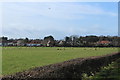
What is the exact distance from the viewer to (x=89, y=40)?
4934 inches

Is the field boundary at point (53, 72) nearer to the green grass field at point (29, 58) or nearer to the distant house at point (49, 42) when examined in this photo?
the green grass field at point (29, 58)

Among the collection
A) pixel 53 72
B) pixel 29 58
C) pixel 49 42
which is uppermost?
pixel 49 42

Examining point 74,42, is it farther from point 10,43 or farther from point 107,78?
point 107,78

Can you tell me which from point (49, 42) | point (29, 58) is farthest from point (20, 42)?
point (29, 58)

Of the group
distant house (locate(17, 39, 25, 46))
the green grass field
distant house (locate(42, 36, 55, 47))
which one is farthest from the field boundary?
distant house (locate(17, 39, 25, 46))

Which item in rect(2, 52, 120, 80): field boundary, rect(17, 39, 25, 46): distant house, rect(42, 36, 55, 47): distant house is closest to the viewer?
rect(2, 52, 120, 80): field boundary

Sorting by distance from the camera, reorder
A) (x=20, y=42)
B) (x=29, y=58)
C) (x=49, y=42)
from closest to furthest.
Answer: (x=29, y=58) < (x=49, y=42) < (x=20, y=42)

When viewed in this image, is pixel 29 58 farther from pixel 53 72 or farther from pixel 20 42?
pixel 20 42

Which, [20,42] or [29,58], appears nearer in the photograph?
[29,58]

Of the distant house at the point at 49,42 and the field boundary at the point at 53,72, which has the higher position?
the distant house at the point at 49,42

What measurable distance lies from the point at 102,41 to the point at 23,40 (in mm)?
35578

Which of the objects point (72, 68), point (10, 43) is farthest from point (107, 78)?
point (10, 43)

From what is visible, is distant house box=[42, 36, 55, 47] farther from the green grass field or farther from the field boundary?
the field boundary

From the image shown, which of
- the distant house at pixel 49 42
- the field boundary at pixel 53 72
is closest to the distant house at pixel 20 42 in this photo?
the distant house at pixel 49 42
